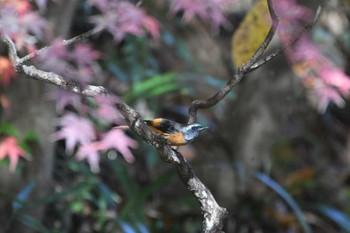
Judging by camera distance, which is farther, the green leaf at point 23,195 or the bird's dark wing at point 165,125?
the green leaf at point 23,195

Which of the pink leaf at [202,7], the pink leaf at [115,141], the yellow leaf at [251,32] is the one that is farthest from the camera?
the pink leaf at [202,7]

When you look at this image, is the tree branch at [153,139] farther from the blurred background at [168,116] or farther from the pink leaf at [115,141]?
the pink leaf at [115,141]

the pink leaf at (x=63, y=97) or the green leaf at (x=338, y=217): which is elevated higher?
the pink leaf at (x=63, y=97)

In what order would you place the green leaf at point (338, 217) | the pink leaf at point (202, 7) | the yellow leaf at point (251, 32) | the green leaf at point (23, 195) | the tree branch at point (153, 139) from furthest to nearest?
the green leaf at point (338, 217) → the pink leaf at point (202, 7) → the green leaf at point (23, 195) → the yellow leaf at point (251, 32) → the tree branch at point (153, 139)

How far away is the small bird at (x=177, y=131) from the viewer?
1.38 m

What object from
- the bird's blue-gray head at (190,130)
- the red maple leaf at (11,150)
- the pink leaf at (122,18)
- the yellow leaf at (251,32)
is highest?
the bird's blue-gray head at (190,130)

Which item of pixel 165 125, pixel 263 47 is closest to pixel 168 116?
pixel 165 125

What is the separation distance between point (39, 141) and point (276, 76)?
1.42m

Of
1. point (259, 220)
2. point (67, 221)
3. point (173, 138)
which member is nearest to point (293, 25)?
point (259, 220)

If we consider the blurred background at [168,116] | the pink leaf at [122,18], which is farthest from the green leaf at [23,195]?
the pink leaf at [122,18]

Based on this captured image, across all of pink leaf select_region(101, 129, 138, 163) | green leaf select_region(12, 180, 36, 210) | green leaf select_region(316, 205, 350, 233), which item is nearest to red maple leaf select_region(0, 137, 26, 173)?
green leaf select_region(12, 180, 36, 210)

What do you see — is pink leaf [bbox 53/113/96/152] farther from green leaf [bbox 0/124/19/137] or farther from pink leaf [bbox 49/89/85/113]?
green leaf [bbox 0/124/19/137]

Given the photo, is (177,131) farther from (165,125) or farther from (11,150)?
(11,150)

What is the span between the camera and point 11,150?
9.23 feet
